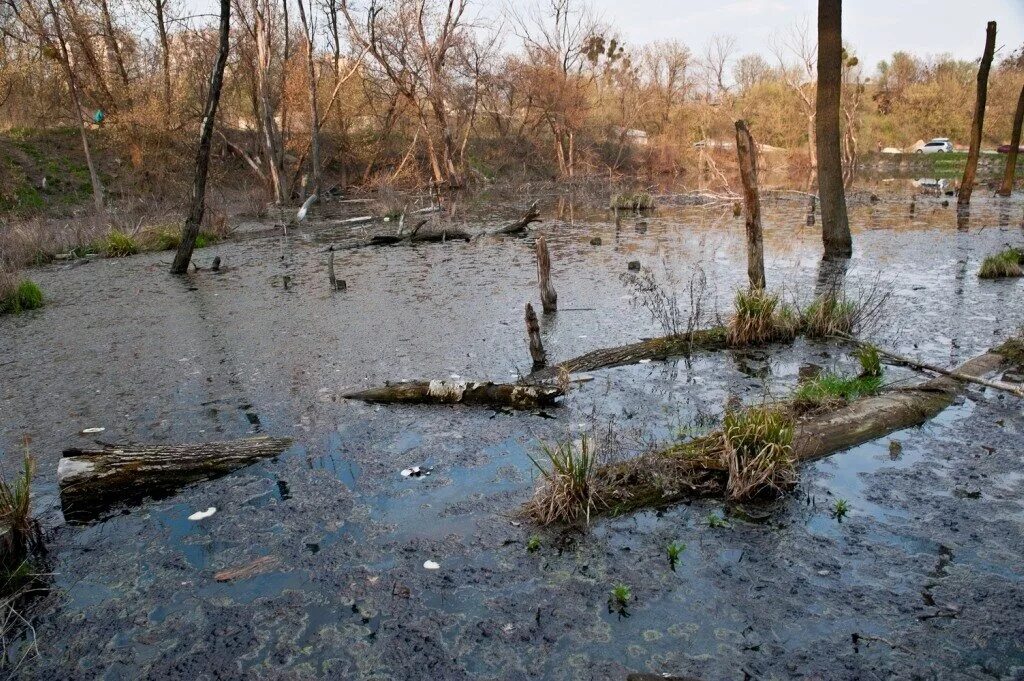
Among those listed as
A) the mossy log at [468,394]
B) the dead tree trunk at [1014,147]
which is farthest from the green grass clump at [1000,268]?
the dead tree trunk at [1014,147]

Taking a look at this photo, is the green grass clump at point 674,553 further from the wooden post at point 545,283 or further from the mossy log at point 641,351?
the wooden post at point 545,283

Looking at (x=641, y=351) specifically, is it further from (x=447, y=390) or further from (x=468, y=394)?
(x=447, y=390)

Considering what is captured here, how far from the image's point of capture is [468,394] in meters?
6.86

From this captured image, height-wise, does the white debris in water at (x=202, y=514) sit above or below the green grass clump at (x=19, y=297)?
below

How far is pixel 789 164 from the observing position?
47.1 metres

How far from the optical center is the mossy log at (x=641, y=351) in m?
7.73

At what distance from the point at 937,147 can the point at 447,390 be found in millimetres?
57123

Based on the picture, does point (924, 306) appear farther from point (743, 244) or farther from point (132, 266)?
point (132, 266)

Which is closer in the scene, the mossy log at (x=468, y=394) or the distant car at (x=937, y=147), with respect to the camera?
the mossy log at (x=468, y=394)

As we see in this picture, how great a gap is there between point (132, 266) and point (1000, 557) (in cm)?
1778

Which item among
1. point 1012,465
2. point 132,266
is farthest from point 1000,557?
point 132,266

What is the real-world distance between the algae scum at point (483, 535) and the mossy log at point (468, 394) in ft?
0.47

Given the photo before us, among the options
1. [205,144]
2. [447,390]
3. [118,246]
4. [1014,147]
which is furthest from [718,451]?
[1014,147]

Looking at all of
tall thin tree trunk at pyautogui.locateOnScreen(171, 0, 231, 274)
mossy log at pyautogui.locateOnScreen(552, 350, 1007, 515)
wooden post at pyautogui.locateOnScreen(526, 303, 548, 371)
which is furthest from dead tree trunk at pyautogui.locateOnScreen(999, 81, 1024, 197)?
tall thin tree trunk at pyautogui.locateOnScreen(171, 0, 231, 274)
